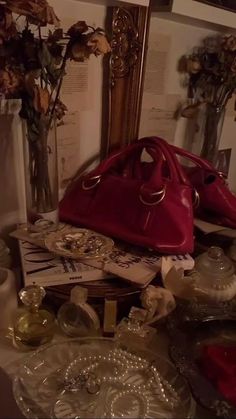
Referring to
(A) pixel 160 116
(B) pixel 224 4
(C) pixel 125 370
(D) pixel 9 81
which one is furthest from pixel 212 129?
(C) pixel 125 370

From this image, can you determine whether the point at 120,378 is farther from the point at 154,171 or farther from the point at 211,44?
the point at 211,44

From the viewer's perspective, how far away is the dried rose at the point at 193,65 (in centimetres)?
104

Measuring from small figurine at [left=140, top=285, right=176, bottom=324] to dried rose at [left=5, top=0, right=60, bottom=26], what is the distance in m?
0.46

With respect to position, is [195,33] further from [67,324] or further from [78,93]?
[67,324]

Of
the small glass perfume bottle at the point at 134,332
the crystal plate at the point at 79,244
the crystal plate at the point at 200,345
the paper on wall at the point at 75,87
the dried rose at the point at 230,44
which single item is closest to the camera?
the crystal plate at the point at 200,345

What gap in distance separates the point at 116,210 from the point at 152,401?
0.40 metres

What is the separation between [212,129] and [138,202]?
1.54 ft

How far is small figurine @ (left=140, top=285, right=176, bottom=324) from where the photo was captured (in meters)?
0.65

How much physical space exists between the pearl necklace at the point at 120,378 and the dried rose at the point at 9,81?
0.44 meters

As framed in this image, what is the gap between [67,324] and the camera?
652 mm

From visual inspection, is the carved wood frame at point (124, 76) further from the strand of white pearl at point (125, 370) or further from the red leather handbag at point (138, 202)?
the strand of white pearl at point (125, 370)

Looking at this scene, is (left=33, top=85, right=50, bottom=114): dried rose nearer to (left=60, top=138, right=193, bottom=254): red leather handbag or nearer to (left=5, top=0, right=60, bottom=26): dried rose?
(left=5, top=0, right=60, bottom=26): dried rose

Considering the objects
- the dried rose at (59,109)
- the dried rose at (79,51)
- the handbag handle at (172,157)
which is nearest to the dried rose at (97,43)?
the dried rose at (79,51)

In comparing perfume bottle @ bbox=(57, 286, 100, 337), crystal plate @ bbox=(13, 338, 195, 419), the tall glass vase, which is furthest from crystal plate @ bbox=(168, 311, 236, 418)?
the tall glass vase
